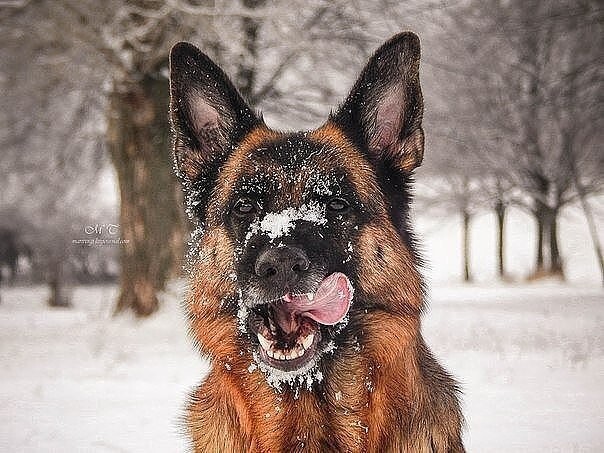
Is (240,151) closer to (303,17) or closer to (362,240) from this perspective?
(362,240)

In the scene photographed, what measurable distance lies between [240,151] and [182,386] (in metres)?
3.56

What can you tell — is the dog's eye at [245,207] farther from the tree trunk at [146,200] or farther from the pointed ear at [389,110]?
the tree trunk at [146,200]

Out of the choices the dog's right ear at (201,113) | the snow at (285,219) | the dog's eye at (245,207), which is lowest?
the snow at (285,219)

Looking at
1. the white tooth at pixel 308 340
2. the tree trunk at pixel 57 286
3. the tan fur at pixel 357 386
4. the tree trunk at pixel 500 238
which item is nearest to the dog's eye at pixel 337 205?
the tan fur at pixel 357 386

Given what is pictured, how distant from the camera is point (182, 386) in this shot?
19.1 ft

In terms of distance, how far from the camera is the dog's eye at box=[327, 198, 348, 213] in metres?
2.53

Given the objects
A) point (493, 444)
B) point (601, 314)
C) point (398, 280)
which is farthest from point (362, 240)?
point (601, 314)

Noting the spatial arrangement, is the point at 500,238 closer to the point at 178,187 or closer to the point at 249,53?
the point at 178,187

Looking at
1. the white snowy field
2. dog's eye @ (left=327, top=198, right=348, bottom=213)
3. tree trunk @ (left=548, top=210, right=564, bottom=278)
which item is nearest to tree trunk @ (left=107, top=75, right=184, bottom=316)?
the white snowy field

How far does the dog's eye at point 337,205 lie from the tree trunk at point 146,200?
6712 mm

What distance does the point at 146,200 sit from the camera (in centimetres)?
905

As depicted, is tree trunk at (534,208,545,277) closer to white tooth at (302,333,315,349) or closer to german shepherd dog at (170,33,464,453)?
german shepherd dog at (170,33,464,453)

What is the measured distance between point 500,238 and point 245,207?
57.7 feet

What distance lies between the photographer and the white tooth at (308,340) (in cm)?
235
